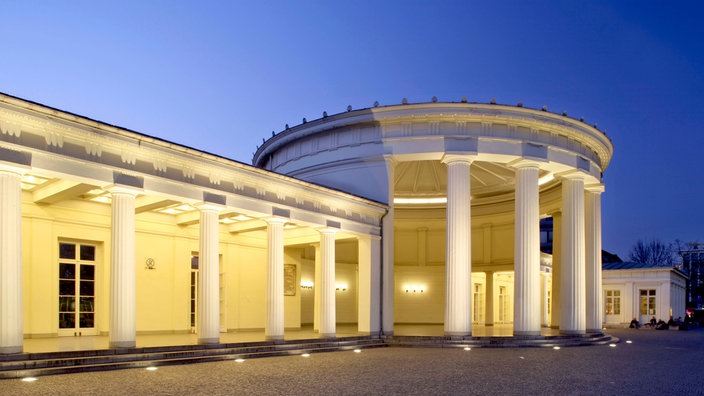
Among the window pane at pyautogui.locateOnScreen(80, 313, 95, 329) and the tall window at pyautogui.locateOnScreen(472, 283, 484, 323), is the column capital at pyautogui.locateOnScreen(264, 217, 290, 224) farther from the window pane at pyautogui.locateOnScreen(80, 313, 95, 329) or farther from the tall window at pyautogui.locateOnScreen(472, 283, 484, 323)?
the tall window at pyautogui.locateOnScreen(472, 283, 484, 323)

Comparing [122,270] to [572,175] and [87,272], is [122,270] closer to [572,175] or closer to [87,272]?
[87,272]

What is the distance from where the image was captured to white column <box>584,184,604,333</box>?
28250 millimetres

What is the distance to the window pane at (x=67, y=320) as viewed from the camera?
773 inches

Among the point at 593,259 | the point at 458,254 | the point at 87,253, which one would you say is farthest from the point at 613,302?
the point at 87,253

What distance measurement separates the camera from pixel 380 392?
37.8 feet

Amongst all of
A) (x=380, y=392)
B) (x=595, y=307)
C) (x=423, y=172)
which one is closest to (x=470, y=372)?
(x=380, y=392)

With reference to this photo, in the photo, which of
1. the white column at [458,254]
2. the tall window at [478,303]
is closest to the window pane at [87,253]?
the white column at [458,254]

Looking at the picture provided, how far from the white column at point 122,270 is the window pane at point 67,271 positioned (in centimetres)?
510

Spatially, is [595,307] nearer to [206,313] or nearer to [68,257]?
[206,313]

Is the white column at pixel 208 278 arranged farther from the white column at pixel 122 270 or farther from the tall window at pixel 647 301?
the tall window at pixel 647 301

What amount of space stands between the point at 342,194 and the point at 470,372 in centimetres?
954

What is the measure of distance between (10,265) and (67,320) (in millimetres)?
7228

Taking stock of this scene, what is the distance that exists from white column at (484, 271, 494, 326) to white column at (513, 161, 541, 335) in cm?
1470

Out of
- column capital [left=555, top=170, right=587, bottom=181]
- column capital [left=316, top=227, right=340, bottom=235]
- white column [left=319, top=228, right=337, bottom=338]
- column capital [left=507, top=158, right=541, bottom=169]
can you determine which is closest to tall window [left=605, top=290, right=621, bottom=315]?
column capital [left=555, top=170, right=587, bottom=181]
